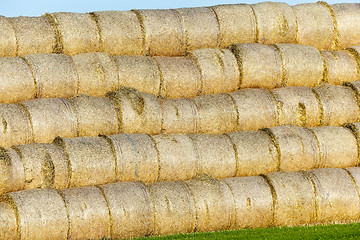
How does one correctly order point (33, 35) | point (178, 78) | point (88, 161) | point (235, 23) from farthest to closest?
point (235, 23) < point (178, 78) < point (33, 35) < point (88, 161)

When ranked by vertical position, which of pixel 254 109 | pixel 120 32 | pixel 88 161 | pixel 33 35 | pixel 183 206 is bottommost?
pixel 183 206

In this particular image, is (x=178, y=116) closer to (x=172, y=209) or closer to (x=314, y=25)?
(x=172, y=209)

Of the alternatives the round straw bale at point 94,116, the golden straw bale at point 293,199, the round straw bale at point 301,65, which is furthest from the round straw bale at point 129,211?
the round straw bale at point 301,65

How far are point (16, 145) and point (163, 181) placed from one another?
10.5 feet

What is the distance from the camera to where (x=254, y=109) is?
17828 millimetres

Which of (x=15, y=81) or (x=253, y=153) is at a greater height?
(x=15, y=81)

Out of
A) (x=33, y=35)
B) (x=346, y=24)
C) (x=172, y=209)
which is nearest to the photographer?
(x=172, y=209)

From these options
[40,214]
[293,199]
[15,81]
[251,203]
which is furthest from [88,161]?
[293,199]

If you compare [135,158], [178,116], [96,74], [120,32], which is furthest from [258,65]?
[135,158]

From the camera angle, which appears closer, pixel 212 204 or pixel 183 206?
pixel 183 206

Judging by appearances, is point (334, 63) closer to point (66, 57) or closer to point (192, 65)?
point (192, 65)

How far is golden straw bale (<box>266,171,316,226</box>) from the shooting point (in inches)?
656

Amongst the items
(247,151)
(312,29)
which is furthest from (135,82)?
(312,29)

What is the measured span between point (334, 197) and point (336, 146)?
1.42 metres
